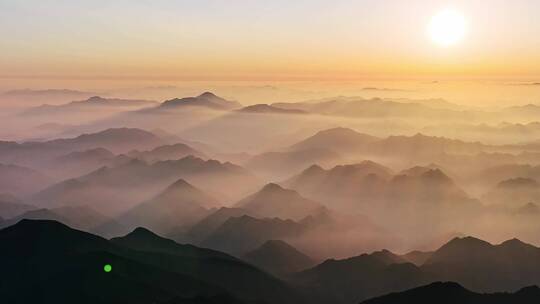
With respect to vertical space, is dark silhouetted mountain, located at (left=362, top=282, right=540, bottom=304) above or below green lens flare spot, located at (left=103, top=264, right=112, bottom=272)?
above

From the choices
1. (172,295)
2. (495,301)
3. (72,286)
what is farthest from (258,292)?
(495,301)

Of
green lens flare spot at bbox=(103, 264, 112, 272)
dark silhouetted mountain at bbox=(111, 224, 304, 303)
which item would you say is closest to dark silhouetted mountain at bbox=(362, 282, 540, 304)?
dark silhouetted mountain at bbox=(111, 224, 304, 303)

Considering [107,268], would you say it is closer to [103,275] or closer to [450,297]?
[103,275]

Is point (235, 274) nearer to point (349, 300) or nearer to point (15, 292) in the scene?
point (349, 300)

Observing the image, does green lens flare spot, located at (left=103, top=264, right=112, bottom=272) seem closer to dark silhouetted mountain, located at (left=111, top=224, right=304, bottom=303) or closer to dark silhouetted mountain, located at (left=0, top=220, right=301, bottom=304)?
dark silhouetted mountain, located at (left=0, top=220, right=301, bottom=304)

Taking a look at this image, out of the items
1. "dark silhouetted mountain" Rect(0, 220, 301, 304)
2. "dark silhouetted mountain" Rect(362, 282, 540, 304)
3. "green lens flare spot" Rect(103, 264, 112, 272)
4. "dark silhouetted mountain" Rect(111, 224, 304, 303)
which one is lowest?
"dark silhouetted mountain" Rect(111, 224, 304, 303)

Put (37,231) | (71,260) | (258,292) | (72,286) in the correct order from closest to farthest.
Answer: (72,286) < (71,260) < (258,292) < (37,231)

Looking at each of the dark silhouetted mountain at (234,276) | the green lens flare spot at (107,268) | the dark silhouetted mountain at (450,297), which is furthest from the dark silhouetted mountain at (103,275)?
the dark silhouetted mountain at (450,297)
